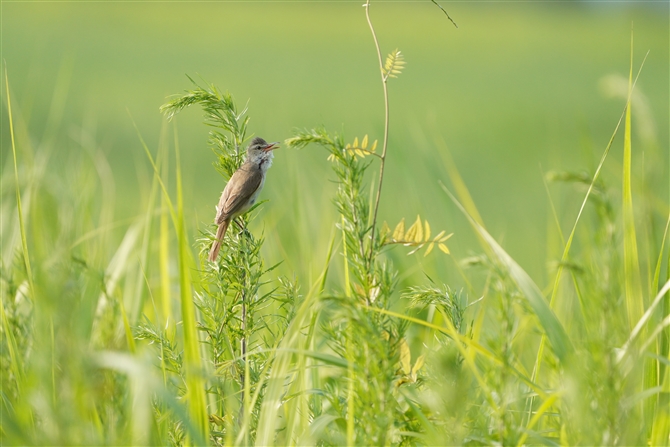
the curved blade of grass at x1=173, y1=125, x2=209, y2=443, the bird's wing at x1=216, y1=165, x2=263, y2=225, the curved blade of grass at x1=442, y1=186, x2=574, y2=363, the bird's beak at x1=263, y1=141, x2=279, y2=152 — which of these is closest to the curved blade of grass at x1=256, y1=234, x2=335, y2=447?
the curved blade of grass at x1=173, y1=125, x2=209, y2=443

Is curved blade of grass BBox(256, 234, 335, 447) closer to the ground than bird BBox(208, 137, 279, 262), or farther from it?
closer to the ground

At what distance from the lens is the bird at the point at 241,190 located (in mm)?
1983

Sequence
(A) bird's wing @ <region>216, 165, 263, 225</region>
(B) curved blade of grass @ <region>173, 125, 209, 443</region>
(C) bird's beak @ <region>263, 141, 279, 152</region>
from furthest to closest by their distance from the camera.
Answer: (C) bird's beak @ <region>263, 141, 279, 152</region>
(A) bird's wing @ <region>216, 165, 263, 225</region>
(B) curved blade of grass @ <region>173, 125, 209, 443</region>

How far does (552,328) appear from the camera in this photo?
1.40 meters

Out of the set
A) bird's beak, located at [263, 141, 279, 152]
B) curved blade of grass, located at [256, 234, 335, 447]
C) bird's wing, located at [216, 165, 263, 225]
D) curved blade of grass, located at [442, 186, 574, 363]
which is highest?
bird's beak, located at [263, 141, 279, 152]

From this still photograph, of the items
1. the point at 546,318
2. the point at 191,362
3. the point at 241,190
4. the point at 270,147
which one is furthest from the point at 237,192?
the point at 546,318

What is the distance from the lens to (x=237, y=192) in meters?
2.21

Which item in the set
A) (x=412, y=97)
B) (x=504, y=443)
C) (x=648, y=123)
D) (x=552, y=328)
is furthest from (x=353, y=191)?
(x=412, y=97)

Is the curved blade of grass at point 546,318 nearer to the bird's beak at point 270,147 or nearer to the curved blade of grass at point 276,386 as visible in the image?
the curved blade of grass at point 276,386

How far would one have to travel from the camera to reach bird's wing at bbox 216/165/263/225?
1.96 meters

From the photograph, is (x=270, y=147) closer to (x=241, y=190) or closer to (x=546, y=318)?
(x=241, y=190)

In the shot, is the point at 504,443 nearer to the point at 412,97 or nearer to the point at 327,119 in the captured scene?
the point at 327,119

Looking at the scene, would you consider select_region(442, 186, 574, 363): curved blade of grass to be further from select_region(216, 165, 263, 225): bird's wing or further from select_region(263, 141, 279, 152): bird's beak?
select_region(263, 141, 279, 152): bird's beak

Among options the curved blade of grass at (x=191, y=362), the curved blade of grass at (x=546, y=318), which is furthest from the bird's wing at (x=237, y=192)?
the curved blade of grass at (x=546, y=318)
